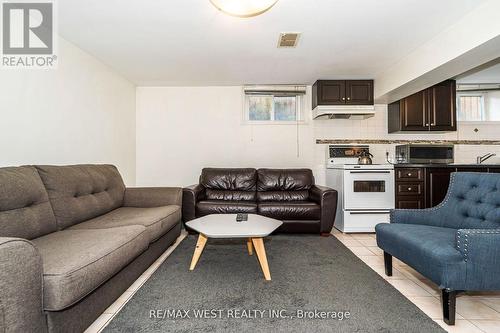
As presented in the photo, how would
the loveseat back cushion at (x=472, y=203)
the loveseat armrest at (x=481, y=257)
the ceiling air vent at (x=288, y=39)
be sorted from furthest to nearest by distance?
the ceiling air vent at (x=288, y=39) → the loveseat back cushion at (x=472, y=203) → the loveseat armrest at (x=481, y=257)

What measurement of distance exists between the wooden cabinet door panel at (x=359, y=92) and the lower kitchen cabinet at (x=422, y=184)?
45.1 inches

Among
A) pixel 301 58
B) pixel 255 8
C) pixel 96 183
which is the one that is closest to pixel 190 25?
pixel 255 8

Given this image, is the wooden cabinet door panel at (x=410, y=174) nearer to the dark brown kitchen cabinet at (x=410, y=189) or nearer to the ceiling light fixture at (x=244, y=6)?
the dark brown kitchen cabinet at (x=410, y=189)

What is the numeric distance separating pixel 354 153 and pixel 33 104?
416cm

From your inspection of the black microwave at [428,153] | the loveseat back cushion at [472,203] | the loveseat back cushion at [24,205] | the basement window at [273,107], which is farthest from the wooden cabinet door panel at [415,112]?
the loveseat back cushion at [24,205]

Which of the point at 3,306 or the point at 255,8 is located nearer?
the point at 3,306

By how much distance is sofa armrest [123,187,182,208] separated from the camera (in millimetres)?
2996

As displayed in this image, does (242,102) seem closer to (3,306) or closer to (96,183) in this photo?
(96,183)

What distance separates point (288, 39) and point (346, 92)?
5.36 feet

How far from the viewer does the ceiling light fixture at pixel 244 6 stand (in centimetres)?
159

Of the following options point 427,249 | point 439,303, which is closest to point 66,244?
point 427,249

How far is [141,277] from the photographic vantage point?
2.16 meters

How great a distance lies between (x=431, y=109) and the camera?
3.90m

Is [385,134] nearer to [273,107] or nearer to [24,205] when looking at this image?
[273,107]
